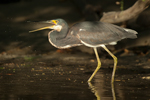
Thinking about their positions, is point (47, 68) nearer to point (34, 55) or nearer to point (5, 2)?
point (34, 55)

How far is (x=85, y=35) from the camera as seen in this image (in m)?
8.14

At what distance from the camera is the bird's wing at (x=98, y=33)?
26.7 ft

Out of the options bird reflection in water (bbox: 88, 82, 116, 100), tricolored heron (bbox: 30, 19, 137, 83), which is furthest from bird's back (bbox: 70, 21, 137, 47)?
bird reflection in water (bbox: 88, 82, 116, 100)

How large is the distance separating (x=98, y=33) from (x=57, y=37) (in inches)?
37.6

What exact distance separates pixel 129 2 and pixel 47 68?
27.1 ft

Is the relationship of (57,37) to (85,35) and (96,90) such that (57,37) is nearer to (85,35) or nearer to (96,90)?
(85,35)

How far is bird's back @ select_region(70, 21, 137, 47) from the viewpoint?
813 centimetres

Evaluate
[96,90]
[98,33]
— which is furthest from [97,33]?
[96,90]

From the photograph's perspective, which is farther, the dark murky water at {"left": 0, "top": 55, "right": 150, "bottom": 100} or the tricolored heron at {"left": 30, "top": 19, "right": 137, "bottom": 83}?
the tricolored heron at {"left": 30, "top": 19, "right": 137, "bottom": 83}

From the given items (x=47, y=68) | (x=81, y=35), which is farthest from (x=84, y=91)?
(x=47, y=68)

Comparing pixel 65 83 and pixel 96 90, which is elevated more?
pixel 96 90

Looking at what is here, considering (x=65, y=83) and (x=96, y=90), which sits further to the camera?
(x=65, y=83)

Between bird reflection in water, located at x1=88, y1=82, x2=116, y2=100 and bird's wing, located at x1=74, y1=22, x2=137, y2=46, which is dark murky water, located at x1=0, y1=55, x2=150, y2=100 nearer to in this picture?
bird reflection in water, located at x1=88, y1=82, x2=116, y2=100

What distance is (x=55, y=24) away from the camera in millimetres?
8328
